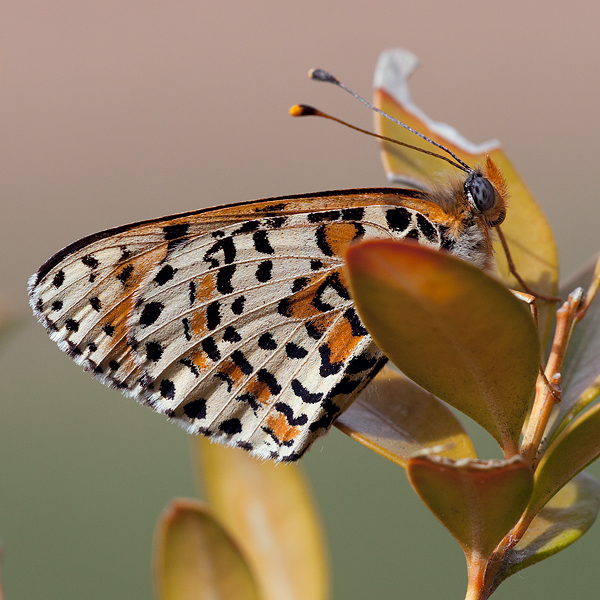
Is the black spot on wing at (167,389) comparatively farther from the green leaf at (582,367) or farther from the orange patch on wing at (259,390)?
the green leaf at (582,367)

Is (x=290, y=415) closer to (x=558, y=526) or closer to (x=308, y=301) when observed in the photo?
(x=308, y=301)

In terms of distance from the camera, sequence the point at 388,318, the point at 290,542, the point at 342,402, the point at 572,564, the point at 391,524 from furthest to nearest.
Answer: the point at 391,524, the point at 572,564, the point at 290,542, the point at 342,402, the point at 388,318

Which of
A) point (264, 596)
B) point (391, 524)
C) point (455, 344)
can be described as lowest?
point (391, 524)

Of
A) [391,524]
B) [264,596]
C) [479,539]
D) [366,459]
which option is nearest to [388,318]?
[479,539]

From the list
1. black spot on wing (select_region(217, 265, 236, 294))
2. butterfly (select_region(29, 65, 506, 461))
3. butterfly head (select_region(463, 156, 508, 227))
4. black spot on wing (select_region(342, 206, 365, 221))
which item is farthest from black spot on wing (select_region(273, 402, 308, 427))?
butterfly head (select_region(463, 156, 508, 227))

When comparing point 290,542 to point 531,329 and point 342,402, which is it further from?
point 531,329

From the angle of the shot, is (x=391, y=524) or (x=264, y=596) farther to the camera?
(x=391, y=524)

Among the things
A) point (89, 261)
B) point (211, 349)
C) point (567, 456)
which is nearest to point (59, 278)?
point (89, 261)
